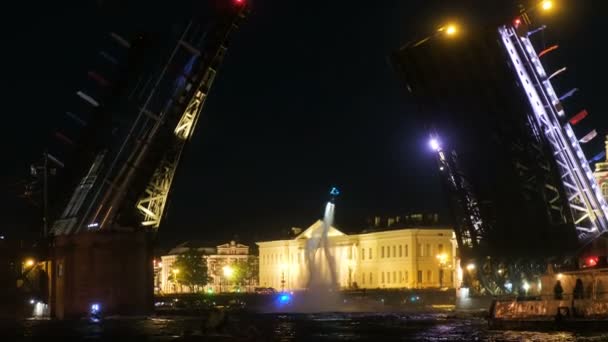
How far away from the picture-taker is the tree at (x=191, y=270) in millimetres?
124125

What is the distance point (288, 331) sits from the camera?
97.7ft

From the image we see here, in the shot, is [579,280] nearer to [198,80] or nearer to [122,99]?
[198,80]

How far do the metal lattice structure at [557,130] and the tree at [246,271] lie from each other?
331 ft

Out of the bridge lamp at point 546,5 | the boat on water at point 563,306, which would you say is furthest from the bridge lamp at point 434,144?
the boat on water at point 563,306

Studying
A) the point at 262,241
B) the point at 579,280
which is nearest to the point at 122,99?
the point at 579,280

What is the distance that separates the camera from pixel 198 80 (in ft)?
118

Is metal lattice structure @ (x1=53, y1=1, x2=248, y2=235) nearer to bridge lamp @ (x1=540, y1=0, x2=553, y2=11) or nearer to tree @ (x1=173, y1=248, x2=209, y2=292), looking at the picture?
bridge lamp @ (x1=540, y1=0, x2=553, y2=11)

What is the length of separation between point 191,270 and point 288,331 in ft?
313

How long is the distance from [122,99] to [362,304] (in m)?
24.1

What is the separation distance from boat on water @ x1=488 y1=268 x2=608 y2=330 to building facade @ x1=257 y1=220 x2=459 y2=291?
69.9 metres

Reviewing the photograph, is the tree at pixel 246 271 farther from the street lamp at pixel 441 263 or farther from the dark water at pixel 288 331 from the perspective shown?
the dark water at pixel 288 331

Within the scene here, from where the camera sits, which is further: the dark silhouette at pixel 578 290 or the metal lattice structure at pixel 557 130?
the metal lattice structure at pixel 557 130

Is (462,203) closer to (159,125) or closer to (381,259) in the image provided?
(159,125)

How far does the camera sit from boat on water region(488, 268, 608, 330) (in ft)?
89.5
